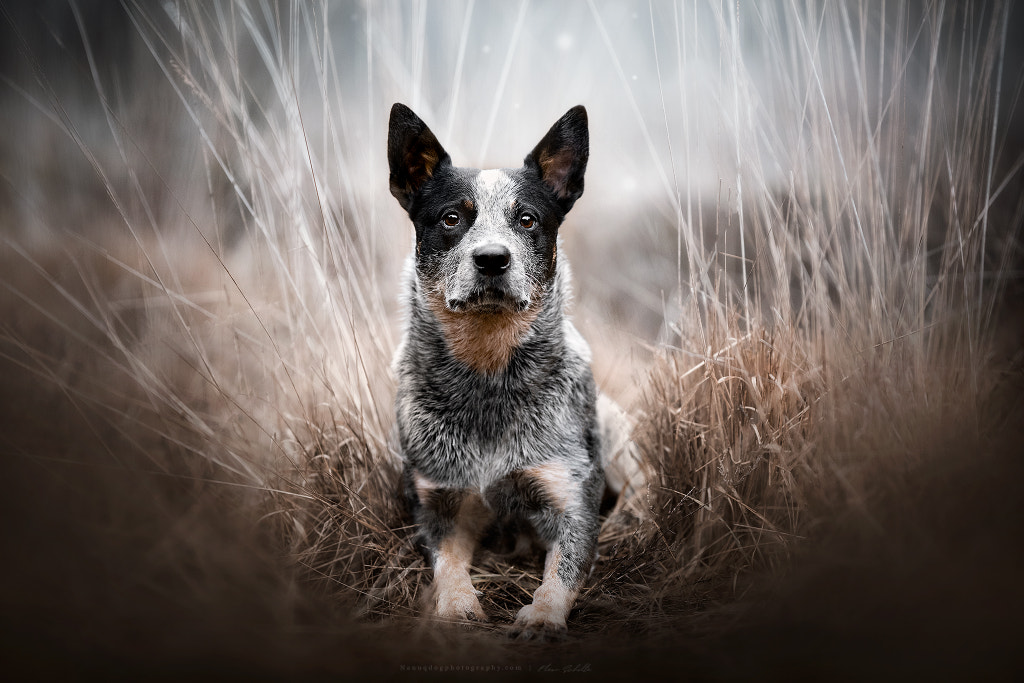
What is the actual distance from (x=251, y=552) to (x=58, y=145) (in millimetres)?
1434

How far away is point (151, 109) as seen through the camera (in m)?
2.36

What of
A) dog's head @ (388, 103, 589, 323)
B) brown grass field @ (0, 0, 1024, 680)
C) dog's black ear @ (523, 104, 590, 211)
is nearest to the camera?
brown grass field @ (0, 0, 1024, 680)

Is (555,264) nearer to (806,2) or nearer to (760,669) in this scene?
(806,2)

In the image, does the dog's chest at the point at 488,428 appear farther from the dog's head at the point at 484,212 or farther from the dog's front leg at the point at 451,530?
the dog's head at the point at 484,212

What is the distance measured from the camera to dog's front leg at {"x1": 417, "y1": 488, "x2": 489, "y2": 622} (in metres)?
2.25

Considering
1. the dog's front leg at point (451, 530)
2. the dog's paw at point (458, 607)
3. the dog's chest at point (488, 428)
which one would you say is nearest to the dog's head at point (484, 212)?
the dog's chest at point (488, 428)

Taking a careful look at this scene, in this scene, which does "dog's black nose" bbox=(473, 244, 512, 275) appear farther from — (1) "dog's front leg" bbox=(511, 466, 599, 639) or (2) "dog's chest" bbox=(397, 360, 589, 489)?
(1) "dog's front leg" bbox=(511, 466, 599, 639)

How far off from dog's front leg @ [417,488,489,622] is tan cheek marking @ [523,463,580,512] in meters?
0.21

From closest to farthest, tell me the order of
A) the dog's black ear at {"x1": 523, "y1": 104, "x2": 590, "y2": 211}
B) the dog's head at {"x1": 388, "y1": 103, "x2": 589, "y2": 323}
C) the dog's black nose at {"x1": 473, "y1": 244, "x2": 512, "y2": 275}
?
the dog's black nose at {"x1": 473, "y1": 244, "x2": 512, "y2": 275} → the dog's head at {"x1": 388, "y1": 103, "x2": 589, "y2": 323} → the dog's black ear at {"x1": 523, "y1": 104, "x2": 590, "y2": 211}

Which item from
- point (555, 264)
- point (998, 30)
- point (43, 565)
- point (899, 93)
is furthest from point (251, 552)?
point (998, 30)

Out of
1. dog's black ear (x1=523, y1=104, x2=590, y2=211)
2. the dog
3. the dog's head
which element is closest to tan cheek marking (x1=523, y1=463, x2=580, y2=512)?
the dog

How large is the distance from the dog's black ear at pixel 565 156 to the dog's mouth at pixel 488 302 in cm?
49

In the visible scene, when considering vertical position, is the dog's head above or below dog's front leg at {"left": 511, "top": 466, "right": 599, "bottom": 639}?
above

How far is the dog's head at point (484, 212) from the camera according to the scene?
2180 millimetres
